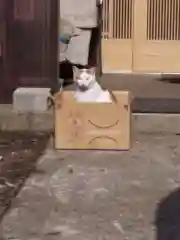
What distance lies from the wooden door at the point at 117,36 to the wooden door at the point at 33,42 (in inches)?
62.5

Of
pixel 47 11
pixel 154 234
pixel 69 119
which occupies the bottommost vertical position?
pixel 154 234

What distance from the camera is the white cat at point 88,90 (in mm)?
3508

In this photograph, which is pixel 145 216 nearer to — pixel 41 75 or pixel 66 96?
pixel 66 96

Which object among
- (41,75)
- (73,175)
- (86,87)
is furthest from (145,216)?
(41,75)

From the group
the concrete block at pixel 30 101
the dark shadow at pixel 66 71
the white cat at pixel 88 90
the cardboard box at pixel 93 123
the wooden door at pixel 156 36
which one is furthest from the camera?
the wooden door at pixel 156 36

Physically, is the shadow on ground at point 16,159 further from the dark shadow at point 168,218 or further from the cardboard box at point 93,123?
the dark shadow at point 168,218

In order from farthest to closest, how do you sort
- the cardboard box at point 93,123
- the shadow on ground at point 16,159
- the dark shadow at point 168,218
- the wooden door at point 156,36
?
1. the wooden door at point 156,36
2. the cardboard box at point 93,123
3. the shadow on ground at point 16,159
4. the dark shadow at point 168,218

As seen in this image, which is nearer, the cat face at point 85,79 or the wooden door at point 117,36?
the cat face at point 85,79

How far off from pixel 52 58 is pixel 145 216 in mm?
1968

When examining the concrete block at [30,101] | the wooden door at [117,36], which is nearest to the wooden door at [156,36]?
the wooden door at [117,36]

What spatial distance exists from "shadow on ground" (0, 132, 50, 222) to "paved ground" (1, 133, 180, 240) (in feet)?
0.14

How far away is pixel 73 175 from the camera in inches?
117

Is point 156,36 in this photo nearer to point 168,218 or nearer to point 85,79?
point 85,79

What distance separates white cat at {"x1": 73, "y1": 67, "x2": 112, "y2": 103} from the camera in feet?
11.5
